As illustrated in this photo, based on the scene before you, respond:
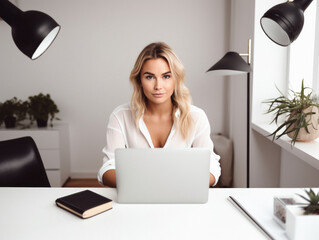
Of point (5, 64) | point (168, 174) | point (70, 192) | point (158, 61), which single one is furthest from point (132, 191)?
point (5, 64)

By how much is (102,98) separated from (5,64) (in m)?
1.20

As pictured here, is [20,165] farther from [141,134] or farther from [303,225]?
[303,225]

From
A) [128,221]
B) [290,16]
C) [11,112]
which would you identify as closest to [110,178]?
[128,221]

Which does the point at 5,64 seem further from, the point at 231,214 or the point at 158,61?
the point at 231,214

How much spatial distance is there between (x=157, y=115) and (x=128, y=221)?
0.89m

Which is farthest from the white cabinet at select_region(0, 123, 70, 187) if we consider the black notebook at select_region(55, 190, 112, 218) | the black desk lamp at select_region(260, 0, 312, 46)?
the black desk lamp at select_region(260, 0, 312, 46)

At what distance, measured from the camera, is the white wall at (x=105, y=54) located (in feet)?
12.0

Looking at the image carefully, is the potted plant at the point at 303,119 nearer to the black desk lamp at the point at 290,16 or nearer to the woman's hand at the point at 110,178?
the black desk lamp at the point at 290,16

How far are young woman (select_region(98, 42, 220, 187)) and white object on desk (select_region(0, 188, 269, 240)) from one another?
59 centimetres

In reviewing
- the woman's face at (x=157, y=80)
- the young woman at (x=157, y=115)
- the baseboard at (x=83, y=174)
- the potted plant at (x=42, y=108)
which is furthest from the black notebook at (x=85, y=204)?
the baseboard at (x=83, y=174)

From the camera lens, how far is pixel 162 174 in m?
1.12

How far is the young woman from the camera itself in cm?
169

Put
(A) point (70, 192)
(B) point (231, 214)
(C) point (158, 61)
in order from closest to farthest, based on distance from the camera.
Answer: (B) point (231, 214)
(A) point (70, 192)
(C) point (158, 61)

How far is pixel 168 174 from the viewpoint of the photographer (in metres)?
1.12
